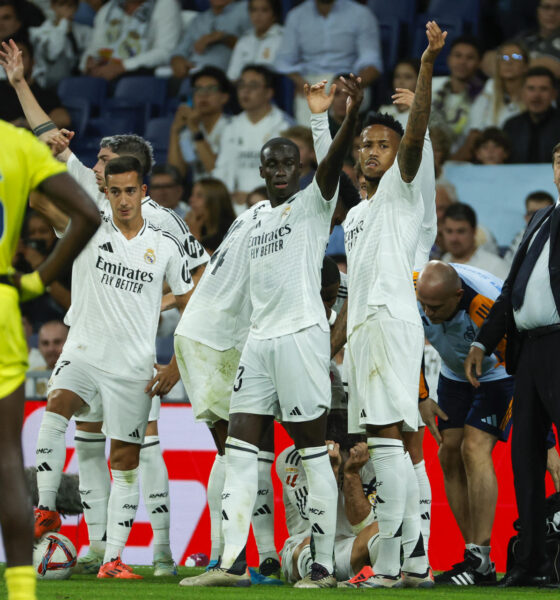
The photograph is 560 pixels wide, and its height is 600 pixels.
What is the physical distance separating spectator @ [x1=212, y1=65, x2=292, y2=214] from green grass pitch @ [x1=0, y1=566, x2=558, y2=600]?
668 cm

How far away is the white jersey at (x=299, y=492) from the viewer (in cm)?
634


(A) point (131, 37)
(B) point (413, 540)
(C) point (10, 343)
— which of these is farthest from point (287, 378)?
(A) point (131, 37)

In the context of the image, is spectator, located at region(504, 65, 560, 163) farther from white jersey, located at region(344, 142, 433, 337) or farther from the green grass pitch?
the green grass pitch

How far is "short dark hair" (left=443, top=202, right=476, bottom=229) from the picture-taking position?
33.2 ft

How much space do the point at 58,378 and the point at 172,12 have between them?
334 inches

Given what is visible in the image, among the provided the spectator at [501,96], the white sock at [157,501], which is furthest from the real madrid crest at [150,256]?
the spectator at [501,96]

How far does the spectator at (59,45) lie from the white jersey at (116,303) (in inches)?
326

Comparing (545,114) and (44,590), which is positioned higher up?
(545,114)

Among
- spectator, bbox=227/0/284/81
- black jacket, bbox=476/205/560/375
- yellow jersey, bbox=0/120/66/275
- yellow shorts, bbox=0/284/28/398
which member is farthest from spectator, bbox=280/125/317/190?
yellow shorts, bbox=0/284/28/398

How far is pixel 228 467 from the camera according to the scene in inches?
224

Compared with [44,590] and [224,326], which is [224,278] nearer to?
[224,326]

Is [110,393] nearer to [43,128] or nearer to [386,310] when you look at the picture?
[43,128]

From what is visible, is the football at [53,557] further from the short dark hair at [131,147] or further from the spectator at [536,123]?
the spectator at [536,123]

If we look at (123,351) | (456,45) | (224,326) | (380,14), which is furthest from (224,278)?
(380,14)
